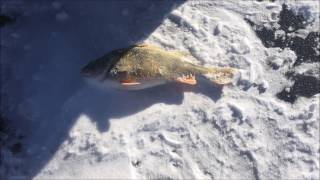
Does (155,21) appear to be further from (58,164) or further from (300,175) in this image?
(300,175)

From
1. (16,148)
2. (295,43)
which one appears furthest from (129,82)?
(295,43)

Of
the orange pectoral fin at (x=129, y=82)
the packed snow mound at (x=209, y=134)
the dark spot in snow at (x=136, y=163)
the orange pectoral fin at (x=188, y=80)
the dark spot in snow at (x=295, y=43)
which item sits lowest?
the dark spot in snow at (x=136, y=163)

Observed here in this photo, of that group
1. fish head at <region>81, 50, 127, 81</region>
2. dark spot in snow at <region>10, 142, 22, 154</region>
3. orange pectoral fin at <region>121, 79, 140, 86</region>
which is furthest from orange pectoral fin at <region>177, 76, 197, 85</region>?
dark spot in snow at <region>10, 142, 22, 154</region>

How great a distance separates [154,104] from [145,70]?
1.12ft

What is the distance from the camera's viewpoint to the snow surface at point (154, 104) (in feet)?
13.0

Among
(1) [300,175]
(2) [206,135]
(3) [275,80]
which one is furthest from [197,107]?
(1) [300,175]

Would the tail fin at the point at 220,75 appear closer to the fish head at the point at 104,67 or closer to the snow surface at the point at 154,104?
the snow surface at the point at 154,104

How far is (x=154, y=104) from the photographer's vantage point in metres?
4.27

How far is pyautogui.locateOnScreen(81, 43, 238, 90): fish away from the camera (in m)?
4.14

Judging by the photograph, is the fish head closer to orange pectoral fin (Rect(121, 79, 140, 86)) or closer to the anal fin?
orange pectoral fin (Rect(121, 79, 140, 86))

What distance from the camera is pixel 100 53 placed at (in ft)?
14.9

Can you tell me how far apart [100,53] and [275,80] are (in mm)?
1690

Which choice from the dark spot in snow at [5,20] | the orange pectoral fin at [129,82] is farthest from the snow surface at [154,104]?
the orange pectoral fin at [129,82]

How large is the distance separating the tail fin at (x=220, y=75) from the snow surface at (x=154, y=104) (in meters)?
0.11
